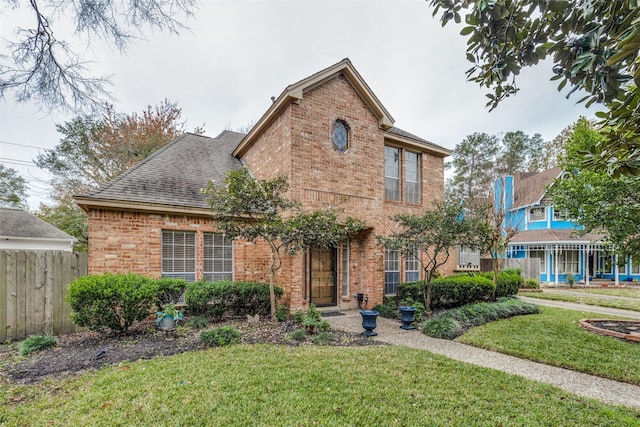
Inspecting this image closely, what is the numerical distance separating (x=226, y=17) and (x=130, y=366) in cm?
591

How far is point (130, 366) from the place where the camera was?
481 centimetres

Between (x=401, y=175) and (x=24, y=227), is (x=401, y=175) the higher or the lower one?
the higher one

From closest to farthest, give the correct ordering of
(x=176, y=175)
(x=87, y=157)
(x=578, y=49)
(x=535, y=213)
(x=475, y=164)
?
(x=578, y=49) < (x=176, y=175) < (x=87, y=157) < (x=535, y=213) < (x=475, y=164)

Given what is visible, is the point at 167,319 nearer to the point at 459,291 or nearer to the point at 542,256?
the point at 459,291

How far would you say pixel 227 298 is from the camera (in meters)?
7.93

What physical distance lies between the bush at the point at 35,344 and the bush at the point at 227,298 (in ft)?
8.57

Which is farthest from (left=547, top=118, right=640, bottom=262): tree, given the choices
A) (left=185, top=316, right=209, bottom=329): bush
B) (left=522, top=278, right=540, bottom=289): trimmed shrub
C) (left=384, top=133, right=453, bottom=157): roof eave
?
(left=522, top=278, right=540, bottom=289): trimmed shrub

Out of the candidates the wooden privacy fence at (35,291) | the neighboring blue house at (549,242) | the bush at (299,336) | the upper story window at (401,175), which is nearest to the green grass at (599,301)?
the neighboring blue house at (549,242)

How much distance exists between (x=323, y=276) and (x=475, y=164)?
26007 mm

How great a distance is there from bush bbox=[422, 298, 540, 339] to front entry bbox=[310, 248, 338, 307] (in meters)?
3.48

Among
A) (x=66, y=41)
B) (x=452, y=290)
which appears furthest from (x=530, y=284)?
(x=66, y=41)

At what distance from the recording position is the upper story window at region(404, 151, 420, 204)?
12002 millimetres

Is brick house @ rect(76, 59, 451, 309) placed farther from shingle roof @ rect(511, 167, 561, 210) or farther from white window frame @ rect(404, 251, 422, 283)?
shingle roof @ rect(511, 167, 561, 210)

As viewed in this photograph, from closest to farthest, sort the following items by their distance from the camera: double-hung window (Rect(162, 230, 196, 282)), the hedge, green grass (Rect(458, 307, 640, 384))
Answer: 1. green grass (Rect(458, 307, 640, 384))
2. double-hung window (Rect(162, 230, 196, 282))
3. the hedge
